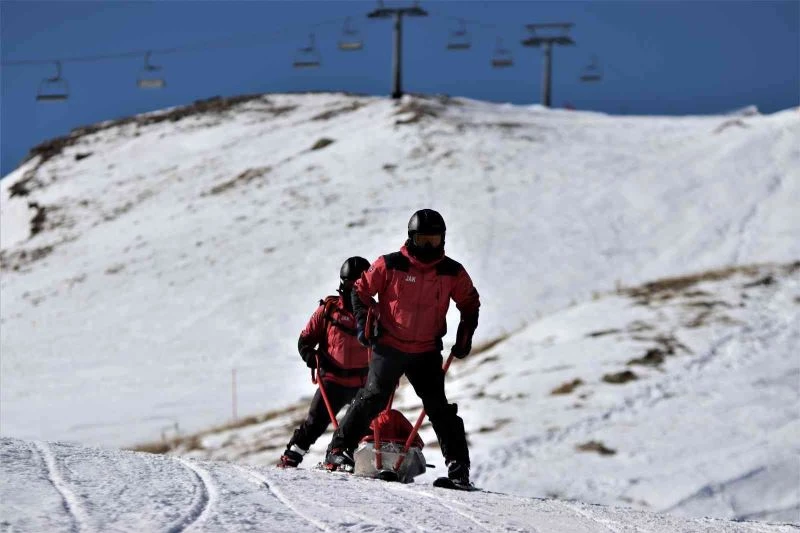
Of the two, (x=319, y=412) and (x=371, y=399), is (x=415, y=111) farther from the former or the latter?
(x=371, y=399)

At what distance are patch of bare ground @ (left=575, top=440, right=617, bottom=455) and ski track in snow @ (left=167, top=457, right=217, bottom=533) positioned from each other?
7286 mm

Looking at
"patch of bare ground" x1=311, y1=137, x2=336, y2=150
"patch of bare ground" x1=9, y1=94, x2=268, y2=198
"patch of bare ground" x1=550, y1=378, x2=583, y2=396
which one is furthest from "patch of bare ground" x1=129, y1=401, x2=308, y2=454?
"patch of bare ground" x1=9, y1=94, x2=268, y2=198

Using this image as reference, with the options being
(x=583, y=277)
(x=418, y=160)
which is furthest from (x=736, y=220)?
(x=418, y=160)

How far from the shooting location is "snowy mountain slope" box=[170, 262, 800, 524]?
12.7 m

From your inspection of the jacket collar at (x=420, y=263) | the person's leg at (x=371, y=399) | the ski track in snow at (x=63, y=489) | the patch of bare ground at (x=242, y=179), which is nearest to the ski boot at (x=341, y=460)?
the person's leg at (x=371, y=399)

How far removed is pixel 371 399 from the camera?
8.02 meters

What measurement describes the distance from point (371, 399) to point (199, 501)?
7.78 ft

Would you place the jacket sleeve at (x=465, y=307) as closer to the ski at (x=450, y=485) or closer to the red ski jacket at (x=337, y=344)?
the ski at (x=450, y=485)

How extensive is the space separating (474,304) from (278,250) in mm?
24613

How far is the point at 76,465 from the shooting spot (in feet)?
21.1

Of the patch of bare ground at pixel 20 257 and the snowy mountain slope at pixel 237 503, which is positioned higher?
the snowy mountain slope at pixel 237 503

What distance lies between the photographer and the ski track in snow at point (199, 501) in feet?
16.9

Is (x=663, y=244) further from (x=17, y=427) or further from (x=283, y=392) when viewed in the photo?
(x=17, y=427)

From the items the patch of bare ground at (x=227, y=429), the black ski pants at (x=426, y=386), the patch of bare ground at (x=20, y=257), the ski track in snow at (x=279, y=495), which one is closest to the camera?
the ski track in snow at (x=279, y=495)
